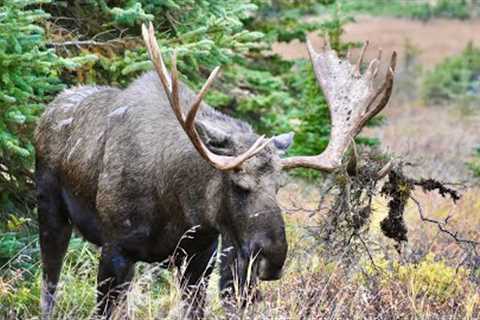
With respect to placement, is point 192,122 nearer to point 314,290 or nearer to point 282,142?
point 282,142

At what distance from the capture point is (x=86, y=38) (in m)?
8.67

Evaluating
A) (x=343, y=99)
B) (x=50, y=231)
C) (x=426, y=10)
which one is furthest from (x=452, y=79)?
(x=50, y=231)

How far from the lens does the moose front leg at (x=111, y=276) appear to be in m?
6.33

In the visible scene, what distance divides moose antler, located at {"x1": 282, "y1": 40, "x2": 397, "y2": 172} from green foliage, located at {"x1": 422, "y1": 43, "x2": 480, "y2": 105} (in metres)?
21.8

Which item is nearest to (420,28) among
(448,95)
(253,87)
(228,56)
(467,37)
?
(467,37)

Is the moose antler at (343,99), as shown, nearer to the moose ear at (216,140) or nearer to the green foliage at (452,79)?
the moose ear at (216,140)

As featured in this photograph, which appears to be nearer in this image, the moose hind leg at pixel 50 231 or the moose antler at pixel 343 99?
the moose antler at pixel 343 99

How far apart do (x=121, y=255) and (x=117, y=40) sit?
96.1 inches

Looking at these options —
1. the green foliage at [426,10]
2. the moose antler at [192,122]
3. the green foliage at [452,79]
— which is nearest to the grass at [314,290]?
the moose antler at [192,122]

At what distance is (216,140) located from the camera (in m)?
5.90

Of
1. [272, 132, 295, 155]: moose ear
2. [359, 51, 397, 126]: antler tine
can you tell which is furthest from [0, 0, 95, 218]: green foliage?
[359, 51, 397, 126]: antler tine

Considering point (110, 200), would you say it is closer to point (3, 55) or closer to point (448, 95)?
point (3, 55)

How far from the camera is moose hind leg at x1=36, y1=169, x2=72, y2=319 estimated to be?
7.08 metres

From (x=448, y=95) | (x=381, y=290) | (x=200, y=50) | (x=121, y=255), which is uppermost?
(x=200, y=50)
